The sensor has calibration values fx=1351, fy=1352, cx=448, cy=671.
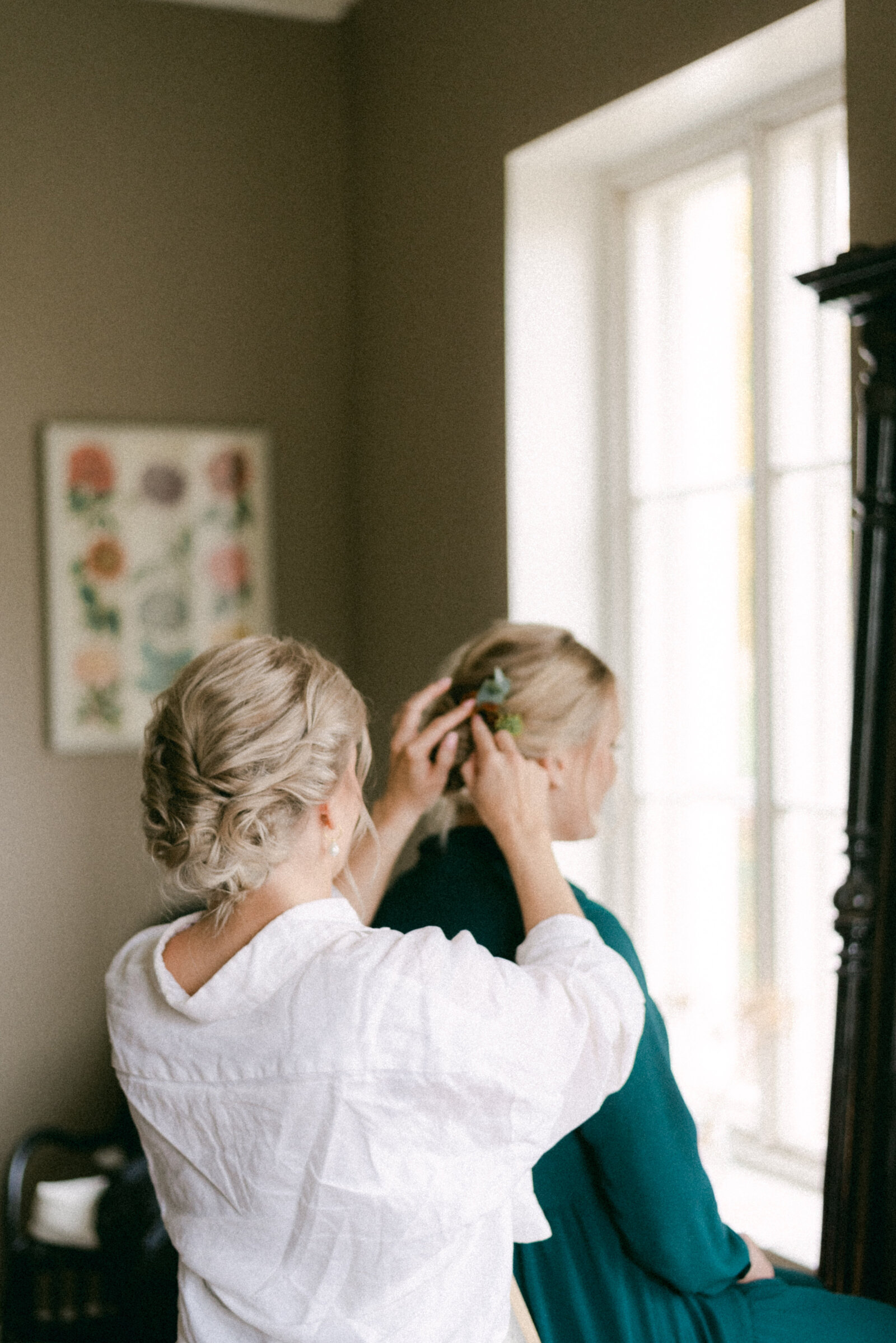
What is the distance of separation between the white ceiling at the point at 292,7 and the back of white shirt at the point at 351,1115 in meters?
2.73

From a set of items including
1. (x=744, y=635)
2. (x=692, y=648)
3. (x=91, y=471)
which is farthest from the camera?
(x=91, y=471)

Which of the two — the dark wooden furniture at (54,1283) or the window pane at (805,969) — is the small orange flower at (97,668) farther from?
the window pane at (805,969)

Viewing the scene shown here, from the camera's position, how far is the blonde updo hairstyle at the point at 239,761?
119 centimetres

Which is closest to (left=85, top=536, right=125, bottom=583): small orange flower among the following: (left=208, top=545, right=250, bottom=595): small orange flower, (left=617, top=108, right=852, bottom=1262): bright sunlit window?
(left=208, top=545, right=250, bottom=595): small orange flower

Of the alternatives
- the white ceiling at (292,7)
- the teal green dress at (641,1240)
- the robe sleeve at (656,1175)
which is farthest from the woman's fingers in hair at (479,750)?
the white ceiling at (292,7)

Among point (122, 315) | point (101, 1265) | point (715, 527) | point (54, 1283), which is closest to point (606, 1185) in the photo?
point (715, 527)

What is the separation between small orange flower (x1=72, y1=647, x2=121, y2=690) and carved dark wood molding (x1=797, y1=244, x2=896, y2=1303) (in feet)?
7.02

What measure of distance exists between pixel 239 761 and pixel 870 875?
71 centimetres

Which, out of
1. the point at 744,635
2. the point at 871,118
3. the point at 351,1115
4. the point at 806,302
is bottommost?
the point at 351,1115

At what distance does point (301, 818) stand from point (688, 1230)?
2.09 ft

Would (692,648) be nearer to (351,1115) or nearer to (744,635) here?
(744,635)

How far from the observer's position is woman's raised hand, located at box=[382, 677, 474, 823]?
1662 mm

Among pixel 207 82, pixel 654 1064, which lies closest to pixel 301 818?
pixel 654 1064

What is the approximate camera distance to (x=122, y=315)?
3.19 m
